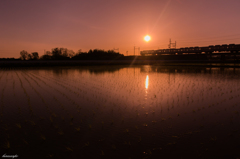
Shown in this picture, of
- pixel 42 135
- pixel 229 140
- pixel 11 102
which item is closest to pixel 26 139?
pixel 42 135

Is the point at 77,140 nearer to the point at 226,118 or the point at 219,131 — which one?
the point at 219,131

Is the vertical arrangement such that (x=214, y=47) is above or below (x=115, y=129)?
above

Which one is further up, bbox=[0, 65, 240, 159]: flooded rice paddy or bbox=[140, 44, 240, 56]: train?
bbox=[140, 44, 240, 56]: train

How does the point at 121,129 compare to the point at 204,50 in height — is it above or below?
below

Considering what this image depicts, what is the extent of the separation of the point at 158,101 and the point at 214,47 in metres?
52.1

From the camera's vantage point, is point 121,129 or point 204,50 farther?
point 204,50

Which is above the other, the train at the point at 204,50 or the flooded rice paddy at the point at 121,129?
the train at the point at 204,50

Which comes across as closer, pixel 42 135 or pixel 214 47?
pixel 42 135

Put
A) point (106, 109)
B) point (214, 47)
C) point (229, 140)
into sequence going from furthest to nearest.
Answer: point (214, 47), point (106, 109), point (229, 140)

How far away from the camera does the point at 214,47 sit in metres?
49.2

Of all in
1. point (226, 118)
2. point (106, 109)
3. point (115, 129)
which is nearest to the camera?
point (115, 129)

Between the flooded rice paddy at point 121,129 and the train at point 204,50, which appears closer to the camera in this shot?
the flooded rice paddy at point 121,129

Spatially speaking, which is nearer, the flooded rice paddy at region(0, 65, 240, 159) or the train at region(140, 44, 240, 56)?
the flooded rice paddy at region(0, 65, 240, 159)

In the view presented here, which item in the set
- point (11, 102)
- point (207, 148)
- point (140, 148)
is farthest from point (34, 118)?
point (207, 148)
